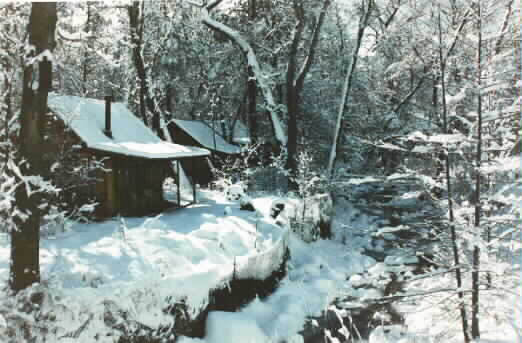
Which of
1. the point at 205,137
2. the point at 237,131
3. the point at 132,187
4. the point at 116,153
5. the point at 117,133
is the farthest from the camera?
the point at 237,131

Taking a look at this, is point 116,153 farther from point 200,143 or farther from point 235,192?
point 200,143

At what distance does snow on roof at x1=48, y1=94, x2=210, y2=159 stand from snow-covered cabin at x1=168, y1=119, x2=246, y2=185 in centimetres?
941

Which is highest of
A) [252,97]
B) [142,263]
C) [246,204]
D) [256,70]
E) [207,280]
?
[256,70]

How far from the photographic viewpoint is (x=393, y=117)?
2138cm

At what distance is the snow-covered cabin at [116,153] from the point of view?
11.4 meters

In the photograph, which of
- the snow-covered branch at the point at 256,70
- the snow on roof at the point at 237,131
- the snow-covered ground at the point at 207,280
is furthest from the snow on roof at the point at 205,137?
the snow-covered ground at the point at 207,280

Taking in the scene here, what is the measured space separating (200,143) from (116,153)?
13399 millimetres

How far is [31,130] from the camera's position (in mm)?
5188

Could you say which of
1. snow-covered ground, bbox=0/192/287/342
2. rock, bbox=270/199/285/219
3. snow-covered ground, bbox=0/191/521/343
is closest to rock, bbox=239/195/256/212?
snow-covered ground, bbox=0/191/521/343

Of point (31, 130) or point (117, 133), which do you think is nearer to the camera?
point (31, 130)

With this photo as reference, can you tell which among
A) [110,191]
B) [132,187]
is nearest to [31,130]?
[110,191]

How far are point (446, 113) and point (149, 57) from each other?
78.4 ft

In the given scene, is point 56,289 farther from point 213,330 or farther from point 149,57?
point 149,57

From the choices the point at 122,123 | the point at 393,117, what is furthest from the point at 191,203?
the point at 393,117
